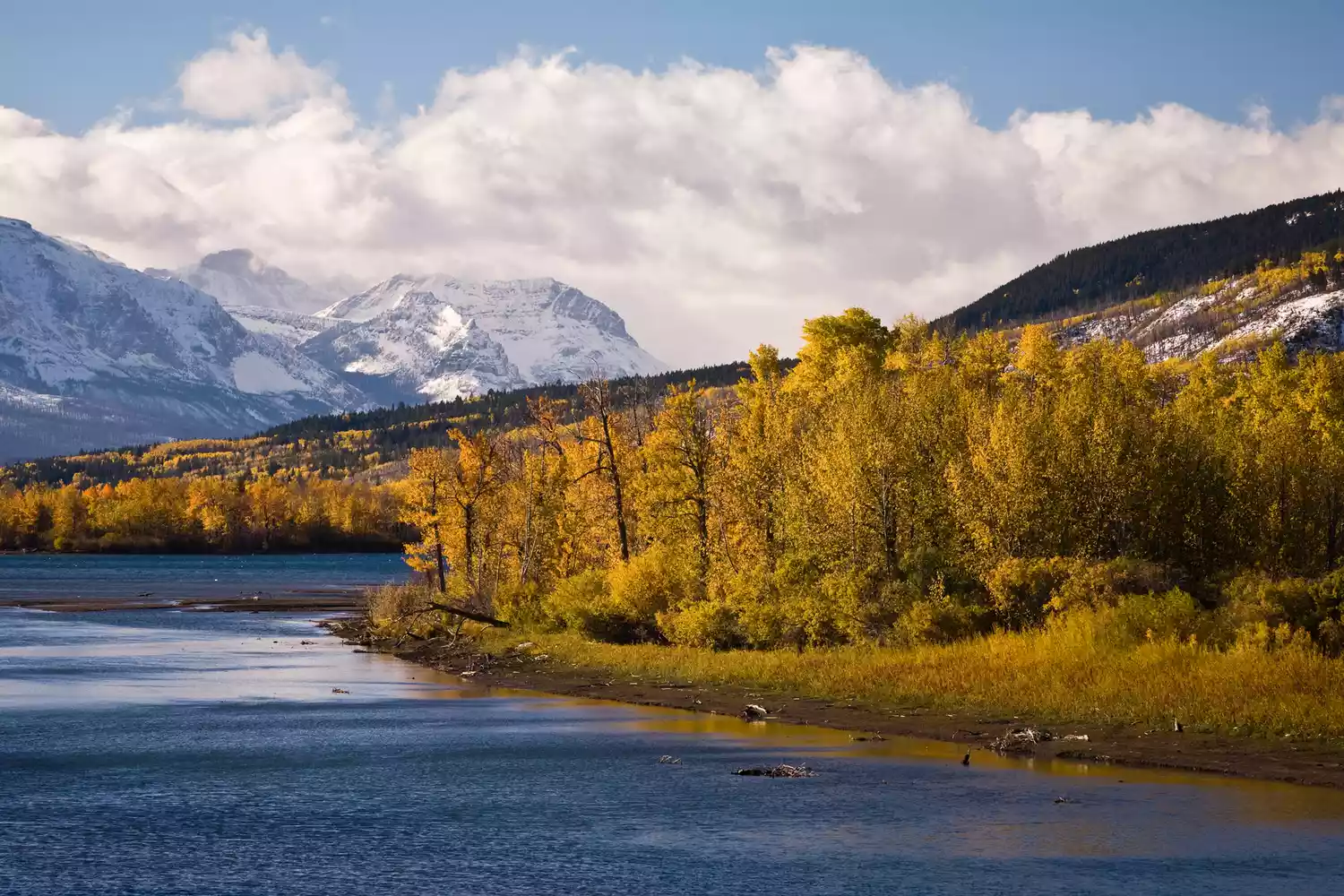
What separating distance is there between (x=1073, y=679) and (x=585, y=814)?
20.3 m

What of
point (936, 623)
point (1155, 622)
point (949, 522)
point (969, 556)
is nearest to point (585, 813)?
point (1155, 622)

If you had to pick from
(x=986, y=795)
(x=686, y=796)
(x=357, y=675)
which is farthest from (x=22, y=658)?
(x=986, y=795)

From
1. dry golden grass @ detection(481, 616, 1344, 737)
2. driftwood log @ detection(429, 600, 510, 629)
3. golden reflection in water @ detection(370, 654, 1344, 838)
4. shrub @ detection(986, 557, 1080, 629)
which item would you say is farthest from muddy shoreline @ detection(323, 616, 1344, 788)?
shrub @ detection(986, 557, 1080, 629)

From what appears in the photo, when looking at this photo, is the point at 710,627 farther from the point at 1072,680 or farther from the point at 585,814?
the point at 585,814

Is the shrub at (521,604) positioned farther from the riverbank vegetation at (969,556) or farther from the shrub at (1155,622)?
the shrub at (1155,622)

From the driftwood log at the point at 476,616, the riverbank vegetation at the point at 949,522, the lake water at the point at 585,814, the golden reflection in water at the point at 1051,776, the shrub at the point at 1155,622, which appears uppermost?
the riverbank vegetation at the point at 949,522

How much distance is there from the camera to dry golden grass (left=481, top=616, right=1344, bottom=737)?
38.9m

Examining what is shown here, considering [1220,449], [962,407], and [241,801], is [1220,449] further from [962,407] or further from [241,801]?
[241,801]

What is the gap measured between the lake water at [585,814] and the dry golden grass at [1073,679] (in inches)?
206

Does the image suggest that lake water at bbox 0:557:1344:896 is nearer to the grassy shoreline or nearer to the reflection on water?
the reflection on water

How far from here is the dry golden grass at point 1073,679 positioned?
128 feet

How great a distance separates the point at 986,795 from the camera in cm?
3247

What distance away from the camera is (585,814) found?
3148 cm

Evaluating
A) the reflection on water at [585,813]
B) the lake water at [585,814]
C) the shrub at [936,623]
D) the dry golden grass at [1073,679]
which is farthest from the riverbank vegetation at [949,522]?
the lake water at [585,814]
